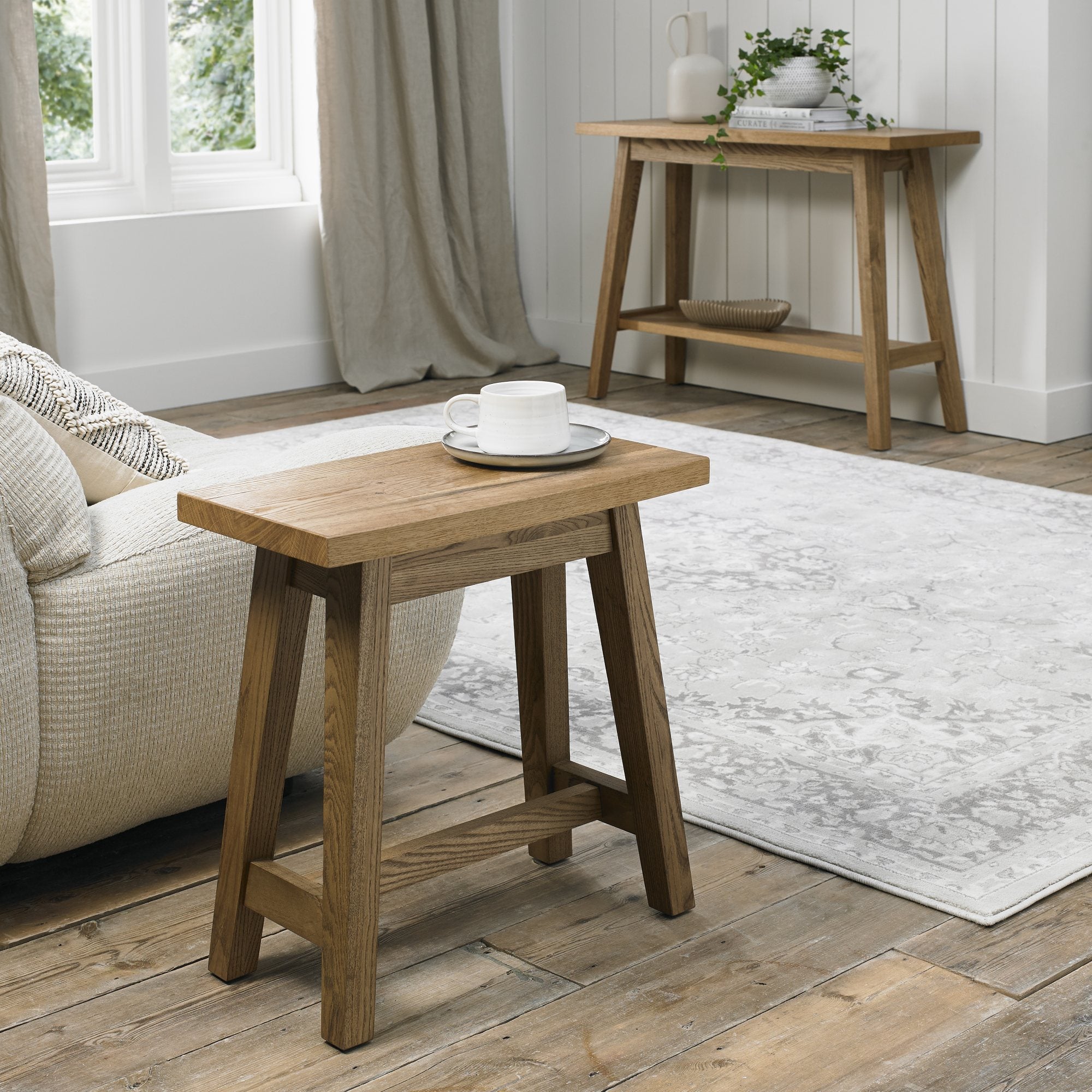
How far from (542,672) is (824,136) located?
8.52 ft

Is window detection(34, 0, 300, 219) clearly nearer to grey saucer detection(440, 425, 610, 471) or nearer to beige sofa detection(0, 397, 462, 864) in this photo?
beige sofa detection(0, 397, 462, 864)

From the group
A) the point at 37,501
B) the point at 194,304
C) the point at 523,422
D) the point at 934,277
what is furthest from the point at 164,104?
the point at 523,422

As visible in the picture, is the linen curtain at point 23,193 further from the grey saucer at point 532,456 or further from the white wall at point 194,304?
the grey saucer at point 532,456

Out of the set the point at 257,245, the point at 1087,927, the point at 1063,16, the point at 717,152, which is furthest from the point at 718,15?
the point at 1087,927

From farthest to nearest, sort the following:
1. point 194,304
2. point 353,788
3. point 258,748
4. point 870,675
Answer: point 194,304 → point 870,675 → point 258,748 → point 353,788

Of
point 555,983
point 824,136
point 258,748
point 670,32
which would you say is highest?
point 670,32

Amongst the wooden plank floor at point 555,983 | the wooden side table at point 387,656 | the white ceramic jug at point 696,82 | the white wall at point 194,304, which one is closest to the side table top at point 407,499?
the wooden side table at point 387,656

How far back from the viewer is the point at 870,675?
2.52m

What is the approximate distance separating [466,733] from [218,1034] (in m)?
0.84

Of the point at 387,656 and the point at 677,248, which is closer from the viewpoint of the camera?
the point at 387,656

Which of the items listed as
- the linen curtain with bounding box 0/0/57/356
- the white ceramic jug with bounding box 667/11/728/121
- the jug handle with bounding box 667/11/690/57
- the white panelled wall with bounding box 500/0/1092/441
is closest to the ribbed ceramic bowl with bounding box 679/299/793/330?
the white panelled wall with bounding box 500/0/1092/441

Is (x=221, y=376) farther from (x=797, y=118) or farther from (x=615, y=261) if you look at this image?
(x=797, y=118)

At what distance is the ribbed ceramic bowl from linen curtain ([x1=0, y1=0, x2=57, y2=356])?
1854 mm

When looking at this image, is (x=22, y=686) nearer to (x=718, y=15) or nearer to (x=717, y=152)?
(x=717, y=152)
